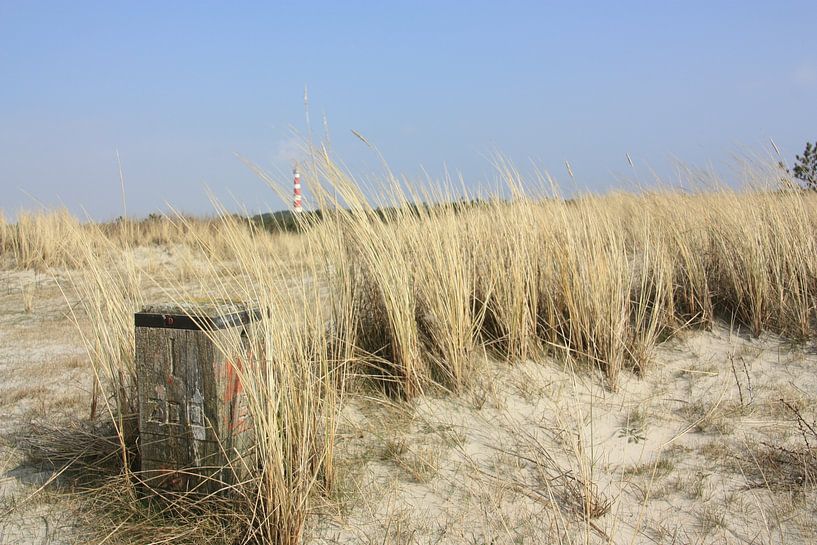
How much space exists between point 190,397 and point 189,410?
4 cm

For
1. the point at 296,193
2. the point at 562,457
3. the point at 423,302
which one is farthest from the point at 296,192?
the point at 562,457

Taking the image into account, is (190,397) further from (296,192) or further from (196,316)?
(296,192)

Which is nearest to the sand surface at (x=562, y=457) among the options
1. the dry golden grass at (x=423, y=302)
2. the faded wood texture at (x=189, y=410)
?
the dry golden grass at (x=423, y=302)

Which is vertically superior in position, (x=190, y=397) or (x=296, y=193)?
(x=296, y=193)

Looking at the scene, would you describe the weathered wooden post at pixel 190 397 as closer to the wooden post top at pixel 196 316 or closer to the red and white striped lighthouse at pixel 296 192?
the wooden post top at pixel 196 316

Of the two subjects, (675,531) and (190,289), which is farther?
(190,289)

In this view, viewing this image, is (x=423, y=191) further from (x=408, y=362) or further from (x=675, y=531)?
(x=675, y=531)

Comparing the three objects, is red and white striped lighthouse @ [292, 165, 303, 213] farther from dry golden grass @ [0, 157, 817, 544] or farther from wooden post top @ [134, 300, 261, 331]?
wooden post top @ [134, 300, 261, 331]

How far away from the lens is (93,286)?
256 centimetres

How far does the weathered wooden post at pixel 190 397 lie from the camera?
202 cm

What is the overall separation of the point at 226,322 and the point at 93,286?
91 cm

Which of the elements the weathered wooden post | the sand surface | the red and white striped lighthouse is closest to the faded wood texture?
the weathered wooden post

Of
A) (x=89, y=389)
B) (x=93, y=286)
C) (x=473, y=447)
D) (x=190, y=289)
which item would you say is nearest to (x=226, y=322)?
(x=93, y=286)

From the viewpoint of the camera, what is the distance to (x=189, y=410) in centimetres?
206
